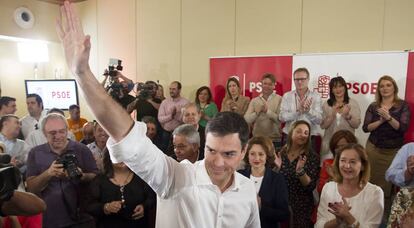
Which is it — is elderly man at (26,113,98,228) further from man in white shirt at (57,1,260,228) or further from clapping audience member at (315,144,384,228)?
clapping audience member at (315,144,384,228)

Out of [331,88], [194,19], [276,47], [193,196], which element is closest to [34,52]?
[194,19]

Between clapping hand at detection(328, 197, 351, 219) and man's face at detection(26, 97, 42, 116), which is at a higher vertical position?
man's face at detection(26, 97, 42, 116)

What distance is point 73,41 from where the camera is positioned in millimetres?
879

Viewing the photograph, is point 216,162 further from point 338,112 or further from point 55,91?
point 55,91

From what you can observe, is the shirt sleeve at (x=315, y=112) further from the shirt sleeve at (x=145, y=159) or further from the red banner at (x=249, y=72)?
the shirt sleeve at (x=145, y=159)

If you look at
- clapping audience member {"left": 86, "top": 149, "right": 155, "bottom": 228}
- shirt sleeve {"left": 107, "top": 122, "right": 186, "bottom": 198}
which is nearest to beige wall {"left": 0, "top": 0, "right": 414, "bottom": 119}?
clapping audience member {"left": 86, "top": 149, "right": 155, "bottom": 228}

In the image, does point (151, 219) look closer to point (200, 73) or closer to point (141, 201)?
point (141, 201)

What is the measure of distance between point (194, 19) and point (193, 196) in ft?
16.1

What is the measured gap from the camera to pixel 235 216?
1.25m

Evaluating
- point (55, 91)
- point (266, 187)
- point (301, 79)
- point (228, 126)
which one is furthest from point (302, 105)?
point (55, 91)

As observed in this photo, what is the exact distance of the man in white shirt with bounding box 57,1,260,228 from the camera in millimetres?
846

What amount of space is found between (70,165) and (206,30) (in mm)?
3856

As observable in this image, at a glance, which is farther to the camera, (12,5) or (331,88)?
(12,5)

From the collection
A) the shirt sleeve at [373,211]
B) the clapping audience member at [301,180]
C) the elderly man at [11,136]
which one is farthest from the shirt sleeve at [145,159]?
the elderly man at [11,136]
